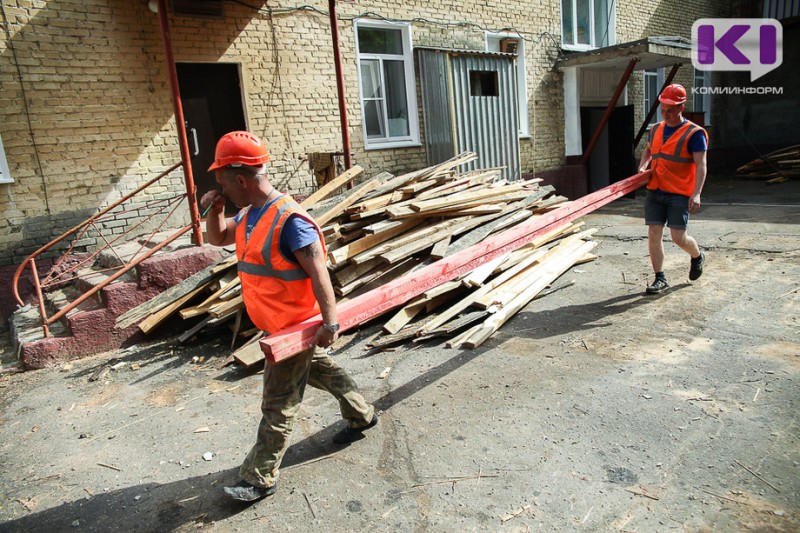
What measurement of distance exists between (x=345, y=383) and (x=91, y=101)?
20.7 ft

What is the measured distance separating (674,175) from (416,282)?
336 cm

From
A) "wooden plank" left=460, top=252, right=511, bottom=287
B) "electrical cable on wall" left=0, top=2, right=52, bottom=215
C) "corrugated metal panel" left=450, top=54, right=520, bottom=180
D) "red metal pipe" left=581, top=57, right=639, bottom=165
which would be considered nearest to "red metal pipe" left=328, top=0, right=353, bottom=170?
"corrugated metal panel" left=450, top=54, right=520, bottom=180

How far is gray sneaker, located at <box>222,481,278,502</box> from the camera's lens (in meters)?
2.80

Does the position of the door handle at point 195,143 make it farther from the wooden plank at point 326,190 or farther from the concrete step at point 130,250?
the wooden plank at point 326,190

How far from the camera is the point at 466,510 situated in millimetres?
2674

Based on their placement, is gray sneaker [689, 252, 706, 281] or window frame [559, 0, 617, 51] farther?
window frame [559, 0, 617, 51]

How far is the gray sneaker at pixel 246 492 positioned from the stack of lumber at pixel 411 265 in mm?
1647

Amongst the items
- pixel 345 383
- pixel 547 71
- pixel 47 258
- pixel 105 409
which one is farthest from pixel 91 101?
pixel 547 71

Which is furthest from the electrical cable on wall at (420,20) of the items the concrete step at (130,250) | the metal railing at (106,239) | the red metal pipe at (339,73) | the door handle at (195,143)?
the concrete step at (130,250)

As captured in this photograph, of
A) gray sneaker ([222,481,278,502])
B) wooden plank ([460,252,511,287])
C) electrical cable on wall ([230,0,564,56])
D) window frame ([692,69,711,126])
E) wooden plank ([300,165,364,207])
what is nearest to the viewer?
gray sneaker ([222,481,278,502])

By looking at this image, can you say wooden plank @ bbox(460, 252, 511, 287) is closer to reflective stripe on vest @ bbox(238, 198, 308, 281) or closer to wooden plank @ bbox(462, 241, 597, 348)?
wooden plank @ bbox(462, 241, 597, 348)

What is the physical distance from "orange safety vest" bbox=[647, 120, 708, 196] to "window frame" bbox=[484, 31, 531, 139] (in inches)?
284

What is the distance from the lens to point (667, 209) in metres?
5.43

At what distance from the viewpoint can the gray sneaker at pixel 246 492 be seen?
2799 millimetres
